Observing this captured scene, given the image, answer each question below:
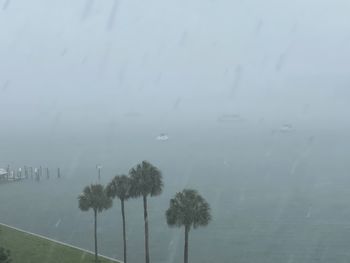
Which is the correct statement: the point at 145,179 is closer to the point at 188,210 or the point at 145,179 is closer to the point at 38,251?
the point at 188,210

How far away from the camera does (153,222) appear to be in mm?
67375

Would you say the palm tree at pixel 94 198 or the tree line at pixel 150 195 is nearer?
the tree line at pixel 150 195

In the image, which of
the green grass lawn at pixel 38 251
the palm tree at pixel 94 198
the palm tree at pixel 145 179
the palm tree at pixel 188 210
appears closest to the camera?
the palm tree at pixel 188 210

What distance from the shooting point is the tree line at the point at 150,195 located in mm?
30953

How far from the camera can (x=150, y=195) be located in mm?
36906

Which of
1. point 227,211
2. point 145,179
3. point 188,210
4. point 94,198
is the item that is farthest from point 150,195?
point 227,211

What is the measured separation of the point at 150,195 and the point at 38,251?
12883mm

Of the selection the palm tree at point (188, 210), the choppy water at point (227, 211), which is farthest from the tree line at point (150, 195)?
the choppy water at point (227, 211)

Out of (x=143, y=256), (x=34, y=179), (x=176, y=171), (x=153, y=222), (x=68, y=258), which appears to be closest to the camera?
(x=68, y=258)

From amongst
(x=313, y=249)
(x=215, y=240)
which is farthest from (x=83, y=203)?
(x=313, y=249)

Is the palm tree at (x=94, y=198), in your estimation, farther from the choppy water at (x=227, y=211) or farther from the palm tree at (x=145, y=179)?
the choppy water at (x=227, y=211)

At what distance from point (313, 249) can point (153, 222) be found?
22821mm

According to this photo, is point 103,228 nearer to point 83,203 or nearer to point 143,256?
point 143,256

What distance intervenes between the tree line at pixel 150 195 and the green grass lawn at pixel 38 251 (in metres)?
5.51
